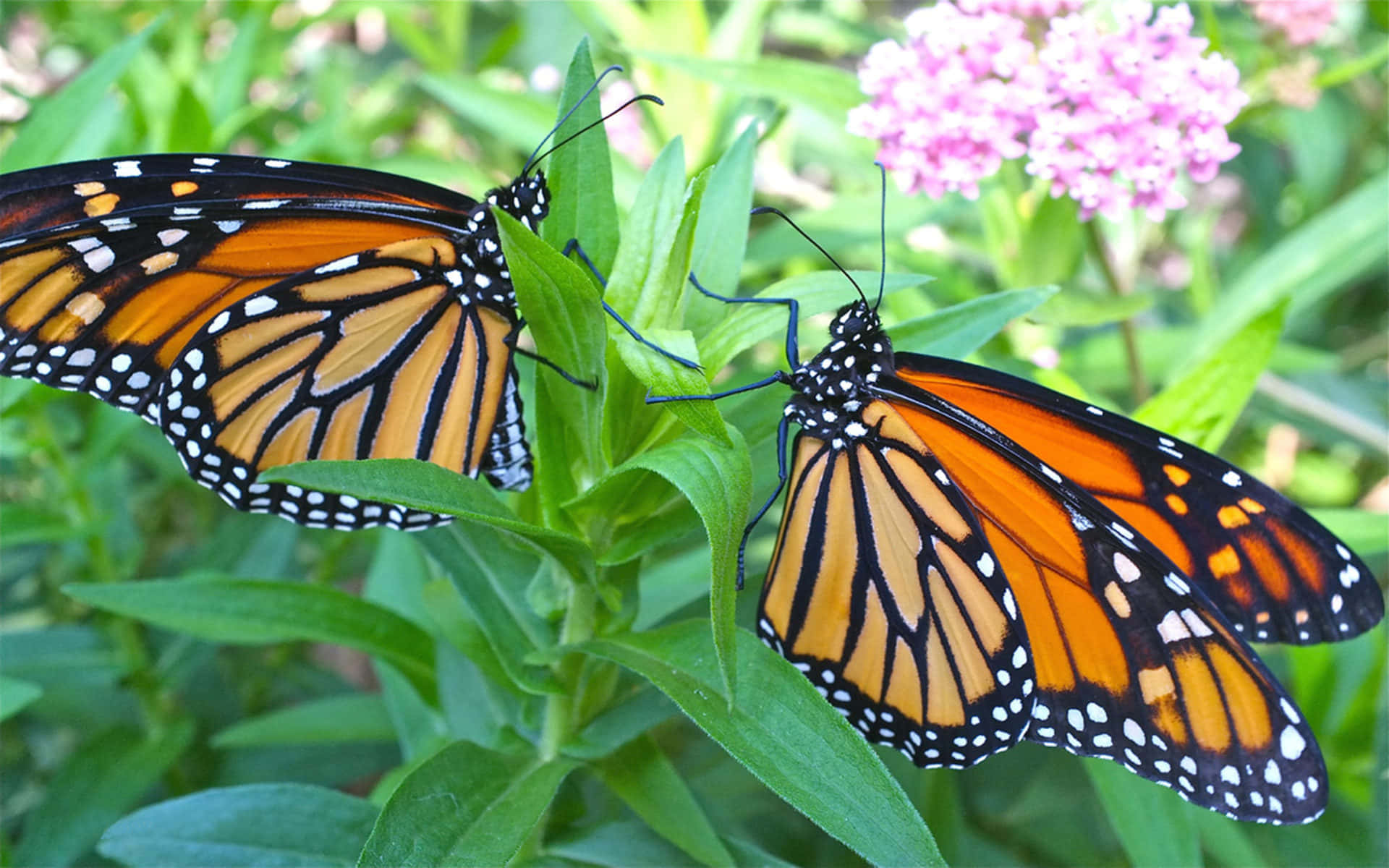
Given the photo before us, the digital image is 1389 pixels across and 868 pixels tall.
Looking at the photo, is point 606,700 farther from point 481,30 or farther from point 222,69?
point 481,30

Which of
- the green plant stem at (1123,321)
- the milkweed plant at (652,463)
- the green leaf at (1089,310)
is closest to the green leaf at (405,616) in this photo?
the milkweed plant at (652,463)

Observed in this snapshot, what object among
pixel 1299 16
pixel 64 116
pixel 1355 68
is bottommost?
pixel 64 116

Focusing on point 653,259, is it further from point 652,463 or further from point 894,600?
point 894,600

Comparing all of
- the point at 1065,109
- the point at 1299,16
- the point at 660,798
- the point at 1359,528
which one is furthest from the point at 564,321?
the point at 1299,16

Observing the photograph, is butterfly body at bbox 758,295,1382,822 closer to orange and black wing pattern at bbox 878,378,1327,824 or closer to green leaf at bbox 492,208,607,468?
orange and black wing pattern at bbox 878,378,1327,824

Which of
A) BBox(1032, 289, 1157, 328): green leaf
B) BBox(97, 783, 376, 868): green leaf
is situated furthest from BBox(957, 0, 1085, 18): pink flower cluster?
BBox(97, 783, 376, 868): green leaf

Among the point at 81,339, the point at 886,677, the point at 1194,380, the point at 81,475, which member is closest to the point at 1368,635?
the point at 1194,380
